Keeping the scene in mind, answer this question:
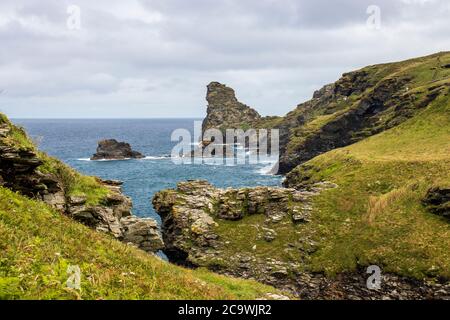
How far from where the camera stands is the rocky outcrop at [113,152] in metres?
168

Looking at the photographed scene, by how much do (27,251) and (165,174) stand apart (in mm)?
116659

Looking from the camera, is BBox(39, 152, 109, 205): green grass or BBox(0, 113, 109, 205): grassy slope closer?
BBox(0, 113, 109, 205): grassy slope

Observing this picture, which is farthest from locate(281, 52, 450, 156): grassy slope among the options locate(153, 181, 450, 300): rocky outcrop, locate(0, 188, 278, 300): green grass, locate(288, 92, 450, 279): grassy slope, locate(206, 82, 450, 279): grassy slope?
locate(0, 188, 278, 300): green grass

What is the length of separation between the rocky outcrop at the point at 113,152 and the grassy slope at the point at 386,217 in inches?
4306

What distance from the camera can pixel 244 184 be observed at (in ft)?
369

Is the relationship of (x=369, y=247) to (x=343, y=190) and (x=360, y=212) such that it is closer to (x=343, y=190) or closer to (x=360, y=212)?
(x=360, y=212)

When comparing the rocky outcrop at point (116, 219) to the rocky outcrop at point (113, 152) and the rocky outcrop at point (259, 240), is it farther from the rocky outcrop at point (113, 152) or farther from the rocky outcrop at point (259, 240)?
the rocky outcrop at point (113, 152)

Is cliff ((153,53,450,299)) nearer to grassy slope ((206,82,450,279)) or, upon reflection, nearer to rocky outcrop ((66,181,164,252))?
grassy slope ((206,82,450,279))

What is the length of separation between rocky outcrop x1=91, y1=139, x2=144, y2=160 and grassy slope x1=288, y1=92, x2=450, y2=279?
109 metres

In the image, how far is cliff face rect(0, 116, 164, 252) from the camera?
27.0 metres

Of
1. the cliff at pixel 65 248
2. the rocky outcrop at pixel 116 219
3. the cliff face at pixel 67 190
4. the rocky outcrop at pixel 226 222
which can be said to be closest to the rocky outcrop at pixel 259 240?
the rocky outcrop at pixel 226 222

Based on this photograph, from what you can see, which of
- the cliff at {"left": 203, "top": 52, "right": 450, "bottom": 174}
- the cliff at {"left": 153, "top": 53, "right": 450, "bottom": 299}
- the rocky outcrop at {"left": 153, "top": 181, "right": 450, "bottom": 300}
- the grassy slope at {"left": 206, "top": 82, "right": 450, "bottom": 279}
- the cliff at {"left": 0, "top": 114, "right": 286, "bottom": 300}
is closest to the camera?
the cliff at {"left": 0, "top": 114, "right": 286, "bottom": 300}

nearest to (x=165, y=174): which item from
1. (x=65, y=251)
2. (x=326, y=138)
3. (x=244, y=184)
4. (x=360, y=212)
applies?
(x=244, y=184)
